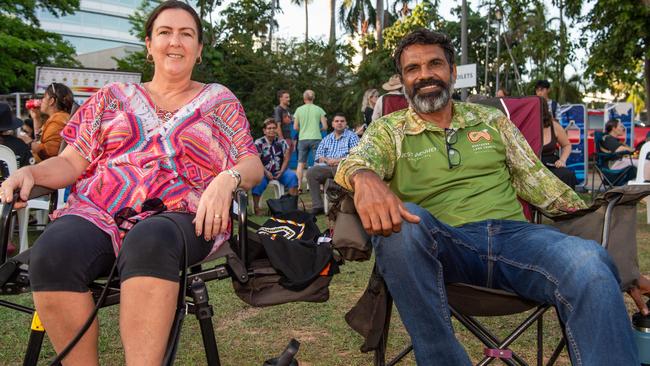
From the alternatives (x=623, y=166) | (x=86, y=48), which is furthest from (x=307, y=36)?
(x=86, y=48)

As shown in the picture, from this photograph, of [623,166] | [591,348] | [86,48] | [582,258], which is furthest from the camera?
[86,48]

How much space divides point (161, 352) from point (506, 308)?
113cm

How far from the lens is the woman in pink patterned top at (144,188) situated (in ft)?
6.27

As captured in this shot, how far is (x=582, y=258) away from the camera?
1983mm

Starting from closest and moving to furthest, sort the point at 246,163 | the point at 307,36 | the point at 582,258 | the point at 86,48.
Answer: the point at 582,258 → the point at 246,163 → the point at 307,36 → the point at 86,48

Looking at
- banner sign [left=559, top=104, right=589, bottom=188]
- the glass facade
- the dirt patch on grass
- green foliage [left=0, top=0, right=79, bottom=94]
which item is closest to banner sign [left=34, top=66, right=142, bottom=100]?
banner sign [left=559, top=104, right=589, bottom=188]

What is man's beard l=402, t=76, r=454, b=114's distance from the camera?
265 cm

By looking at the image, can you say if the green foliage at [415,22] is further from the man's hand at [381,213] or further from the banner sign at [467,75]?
the man's hand at [381,213]

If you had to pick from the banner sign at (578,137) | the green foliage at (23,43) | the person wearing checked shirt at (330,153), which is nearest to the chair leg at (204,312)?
the person wearing checked shirt at (330,153)

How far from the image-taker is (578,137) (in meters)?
10.9

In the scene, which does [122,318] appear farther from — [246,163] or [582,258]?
[582,258]

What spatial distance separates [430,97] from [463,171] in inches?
13.5

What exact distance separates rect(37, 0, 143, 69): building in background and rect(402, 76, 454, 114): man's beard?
2189 inches

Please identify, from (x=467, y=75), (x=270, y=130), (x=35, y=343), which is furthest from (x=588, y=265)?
(x=467, y=75)
